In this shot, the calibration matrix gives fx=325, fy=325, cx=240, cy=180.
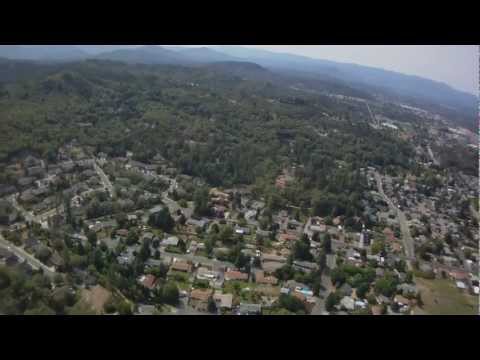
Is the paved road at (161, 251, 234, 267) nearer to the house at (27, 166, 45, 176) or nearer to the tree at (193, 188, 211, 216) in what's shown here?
the tree at (193, 188, 211, 216)

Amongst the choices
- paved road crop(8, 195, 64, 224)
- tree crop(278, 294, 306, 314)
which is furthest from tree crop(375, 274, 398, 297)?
paved road crop(8, 195, 64, 224)

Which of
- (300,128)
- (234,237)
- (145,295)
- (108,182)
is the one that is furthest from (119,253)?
(300,128)

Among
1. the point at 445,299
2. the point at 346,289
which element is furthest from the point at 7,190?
the point at 445,299

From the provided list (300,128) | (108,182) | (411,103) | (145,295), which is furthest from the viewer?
(411,103)

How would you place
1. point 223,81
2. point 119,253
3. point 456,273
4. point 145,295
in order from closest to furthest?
1. point 145,295
2. point 119,253
3. point 456,273
4. point 223,81

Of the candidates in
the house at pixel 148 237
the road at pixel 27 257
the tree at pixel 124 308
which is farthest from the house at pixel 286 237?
the road at pixel 27 257

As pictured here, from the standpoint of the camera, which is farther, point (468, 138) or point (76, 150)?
point (468, 138)
